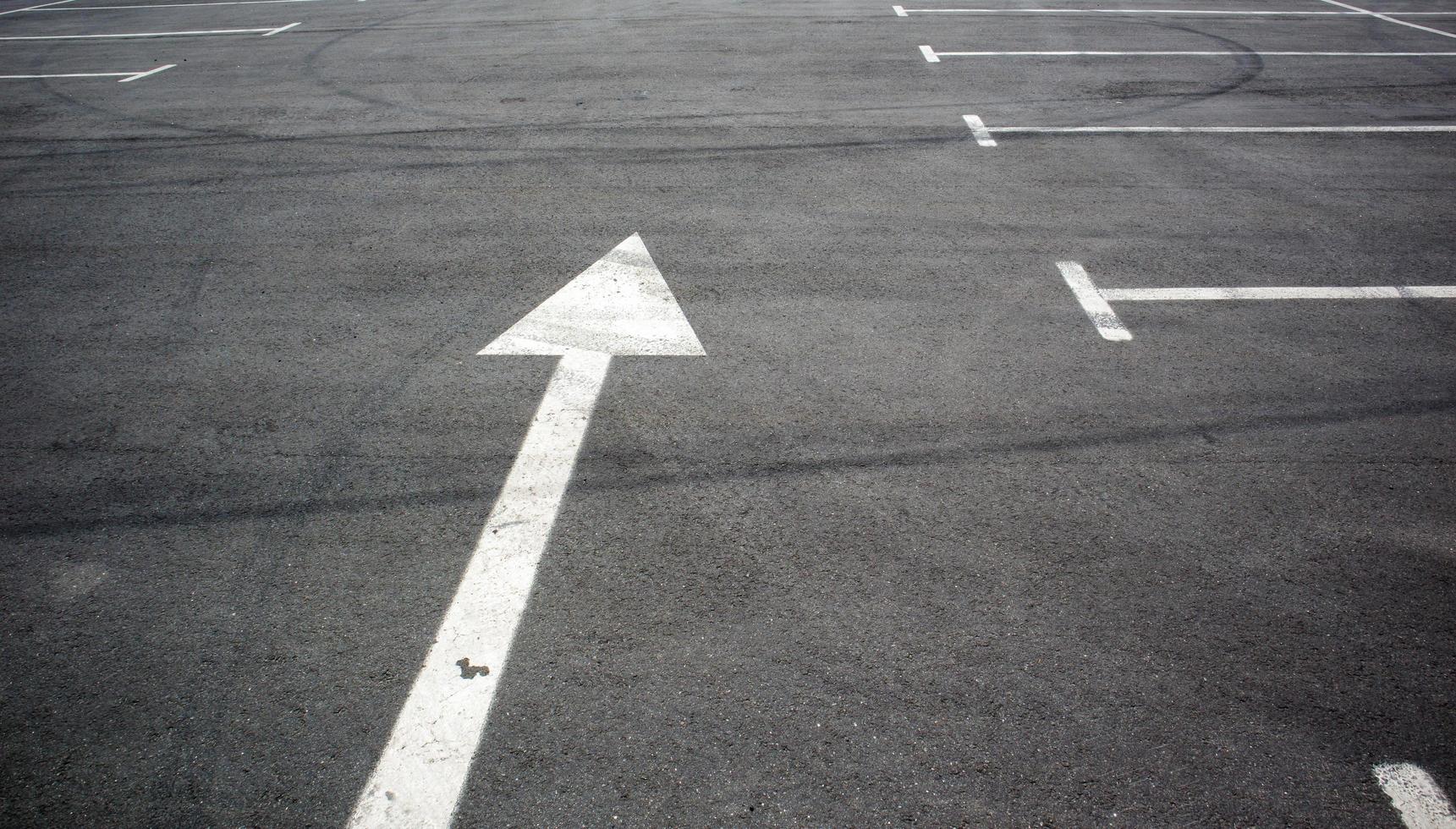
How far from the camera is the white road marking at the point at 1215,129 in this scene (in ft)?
26.7

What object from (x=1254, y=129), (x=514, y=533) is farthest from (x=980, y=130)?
(x=514, y=533)

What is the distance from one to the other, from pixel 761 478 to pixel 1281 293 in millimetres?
3657

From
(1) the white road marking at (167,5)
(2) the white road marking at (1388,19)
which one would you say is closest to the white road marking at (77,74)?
(1) the white road marking at (167,5)

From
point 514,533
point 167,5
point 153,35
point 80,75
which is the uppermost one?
point 167,5

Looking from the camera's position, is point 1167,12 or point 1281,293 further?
point 1167,12

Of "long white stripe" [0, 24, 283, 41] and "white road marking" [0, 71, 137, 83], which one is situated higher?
"long white stripe" [0, 24, 283, 41]

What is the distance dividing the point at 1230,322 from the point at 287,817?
5.17 meters

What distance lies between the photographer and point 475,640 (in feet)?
10.8

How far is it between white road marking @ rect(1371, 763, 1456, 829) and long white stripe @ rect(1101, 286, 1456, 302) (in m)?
3.26

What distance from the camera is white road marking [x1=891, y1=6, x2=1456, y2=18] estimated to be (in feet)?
42.7

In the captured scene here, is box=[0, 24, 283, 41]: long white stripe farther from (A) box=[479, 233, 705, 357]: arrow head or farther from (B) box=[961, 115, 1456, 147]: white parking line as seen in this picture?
(B) box=[961, 115, 1456, 147]: white parking line

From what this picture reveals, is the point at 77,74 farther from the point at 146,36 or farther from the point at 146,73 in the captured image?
the point at 146,36

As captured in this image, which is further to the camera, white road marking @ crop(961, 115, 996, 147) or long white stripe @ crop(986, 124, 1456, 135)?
long white stripe @ crop(986, 124, 1456, 135)

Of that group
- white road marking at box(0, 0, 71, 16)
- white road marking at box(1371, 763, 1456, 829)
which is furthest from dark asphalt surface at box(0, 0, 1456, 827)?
white road marking at box(0, 0, 71, 16)
